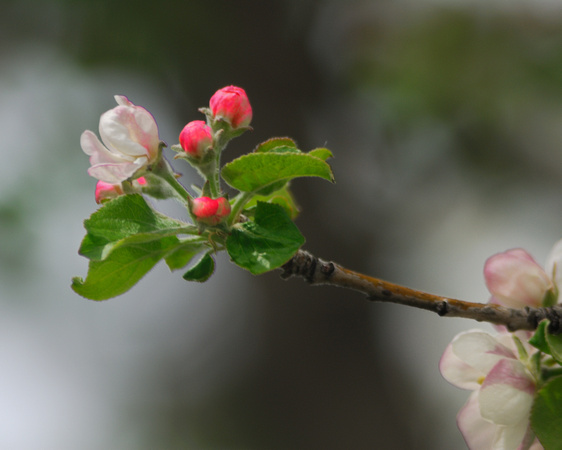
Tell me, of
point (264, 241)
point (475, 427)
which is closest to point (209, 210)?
point (264, 241)

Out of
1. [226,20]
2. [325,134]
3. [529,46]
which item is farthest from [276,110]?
[529,46]

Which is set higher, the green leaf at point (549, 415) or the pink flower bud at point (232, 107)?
the pink flower bud at point (232, 107)

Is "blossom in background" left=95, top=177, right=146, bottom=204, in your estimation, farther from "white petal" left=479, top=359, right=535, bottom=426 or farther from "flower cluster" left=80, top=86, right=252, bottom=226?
"white petal" left=479, top=359, right=535, bottom=426

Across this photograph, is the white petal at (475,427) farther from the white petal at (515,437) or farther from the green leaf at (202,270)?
the green leaf at (202,270)

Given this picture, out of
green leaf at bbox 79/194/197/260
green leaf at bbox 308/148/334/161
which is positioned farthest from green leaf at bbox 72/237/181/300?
green leaf at bbox 308/148/334/161

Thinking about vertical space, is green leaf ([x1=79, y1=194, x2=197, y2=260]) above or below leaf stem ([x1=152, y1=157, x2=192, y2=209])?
below

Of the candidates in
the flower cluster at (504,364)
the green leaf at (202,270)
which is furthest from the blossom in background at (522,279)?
the green leaf at (202,270)
